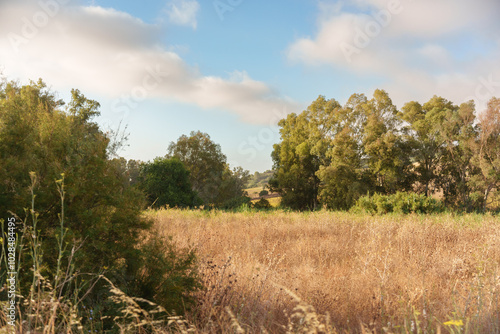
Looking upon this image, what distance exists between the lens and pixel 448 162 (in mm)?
30547

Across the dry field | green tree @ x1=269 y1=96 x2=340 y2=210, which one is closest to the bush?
the dry field

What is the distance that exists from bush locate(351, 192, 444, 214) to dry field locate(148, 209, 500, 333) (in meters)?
4.45

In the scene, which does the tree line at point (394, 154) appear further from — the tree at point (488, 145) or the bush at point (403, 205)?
the bush at point (403, 205)

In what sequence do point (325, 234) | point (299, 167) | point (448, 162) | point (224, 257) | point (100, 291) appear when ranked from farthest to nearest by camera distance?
point (299, 167), point (448, 162), point (325, 234), point (224, 257), point (100, 291)

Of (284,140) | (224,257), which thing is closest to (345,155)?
(284,140)

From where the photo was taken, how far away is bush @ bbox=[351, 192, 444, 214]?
14.7 m

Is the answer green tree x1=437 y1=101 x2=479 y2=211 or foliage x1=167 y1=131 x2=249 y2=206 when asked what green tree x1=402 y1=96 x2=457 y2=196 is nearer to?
green tree x1=437 y1=101 x2=479 y2=211

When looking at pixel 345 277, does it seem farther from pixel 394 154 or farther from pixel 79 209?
pixel 394 154

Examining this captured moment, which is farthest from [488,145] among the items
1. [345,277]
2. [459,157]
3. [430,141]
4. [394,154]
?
[345,277]

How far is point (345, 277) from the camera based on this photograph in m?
5.64

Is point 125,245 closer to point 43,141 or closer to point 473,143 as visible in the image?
point 43,141

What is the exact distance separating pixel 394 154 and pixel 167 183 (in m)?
19.4

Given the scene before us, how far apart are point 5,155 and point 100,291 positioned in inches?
74.5

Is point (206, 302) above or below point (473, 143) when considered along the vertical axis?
below
